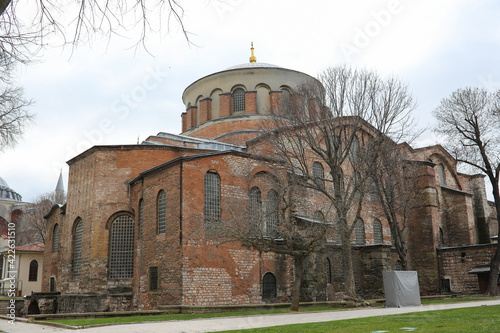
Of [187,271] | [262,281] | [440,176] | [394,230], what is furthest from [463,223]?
[187,271]

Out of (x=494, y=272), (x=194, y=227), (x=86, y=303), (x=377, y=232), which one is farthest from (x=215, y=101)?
(x=494, y=272)

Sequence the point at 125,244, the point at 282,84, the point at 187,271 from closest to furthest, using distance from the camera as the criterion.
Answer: the point at 187,271, the point at 125,244, the point at 282,84

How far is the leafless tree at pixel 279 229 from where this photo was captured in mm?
16875

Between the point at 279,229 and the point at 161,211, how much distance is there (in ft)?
20.6

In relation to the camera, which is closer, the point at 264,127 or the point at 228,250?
the point at 228,250

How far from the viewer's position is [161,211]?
69.4ft

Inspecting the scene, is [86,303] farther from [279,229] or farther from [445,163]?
[445,163]

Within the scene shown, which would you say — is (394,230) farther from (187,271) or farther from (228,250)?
(187,271)

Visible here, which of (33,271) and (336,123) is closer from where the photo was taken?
(336,123)

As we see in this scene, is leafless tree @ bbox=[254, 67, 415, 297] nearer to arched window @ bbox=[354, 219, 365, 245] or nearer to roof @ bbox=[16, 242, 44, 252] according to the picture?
arched window @ bbox=[354, 219, 365, 245]

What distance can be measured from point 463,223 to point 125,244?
2402cm

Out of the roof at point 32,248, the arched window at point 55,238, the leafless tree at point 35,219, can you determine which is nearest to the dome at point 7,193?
the leafless tree at point 35,219

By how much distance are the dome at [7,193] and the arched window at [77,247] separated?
5695cm

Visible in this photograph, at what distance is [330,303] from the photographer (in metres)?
18.9
